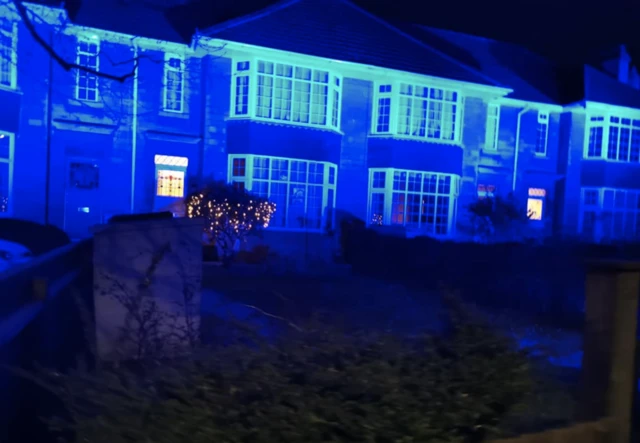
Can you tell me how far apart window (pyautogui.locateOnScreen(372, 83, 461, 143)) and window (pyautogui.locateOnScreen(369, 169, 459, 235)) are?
136 cm

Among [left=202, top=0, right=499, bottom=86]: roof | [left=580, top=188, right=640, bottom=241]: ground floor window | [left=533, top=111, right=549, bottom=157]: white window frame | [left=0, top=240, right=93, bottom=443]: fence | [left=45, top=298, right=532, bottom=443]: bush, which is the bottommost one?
[left=0, top=240, right=93, bottom=443]: fence

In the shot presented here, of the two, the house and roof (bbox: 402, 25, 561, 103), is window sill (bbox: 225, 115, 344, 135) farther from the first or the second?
roof (bbox: 402, 25, 561, 103)

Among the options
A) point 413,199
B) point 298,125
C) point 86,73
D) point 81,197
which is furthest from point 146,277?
point 413,199

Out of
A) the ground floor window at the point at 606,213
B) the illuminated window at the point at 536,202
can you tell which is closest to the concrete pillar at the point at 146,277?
the illuminated window at the point at 536,202

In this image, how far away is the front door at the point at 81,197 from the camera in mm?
16781

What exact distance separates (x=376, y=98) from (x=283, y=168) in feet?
13.5

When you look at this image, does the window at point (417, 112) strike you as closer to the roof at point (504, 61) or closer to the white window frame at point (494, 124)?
the white window frame at point (494, 124)

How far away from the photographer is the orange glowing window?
695 inches

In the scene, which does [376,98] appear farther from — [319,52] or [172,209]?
[172,209]

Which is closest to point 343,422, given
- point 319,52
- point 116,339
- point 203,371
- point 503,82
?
point 203,371

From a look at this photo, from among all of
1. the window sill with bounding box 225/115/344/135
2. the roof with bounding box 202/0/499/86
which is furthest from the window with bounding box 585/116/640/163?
the window sill with bounding box 225/115/344/135

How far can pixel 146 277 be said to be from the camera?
597 cm

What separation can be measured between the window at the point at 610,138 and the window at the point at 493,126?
3.94 m

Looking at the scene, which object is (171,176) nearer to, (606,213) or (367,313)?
(367,313)
